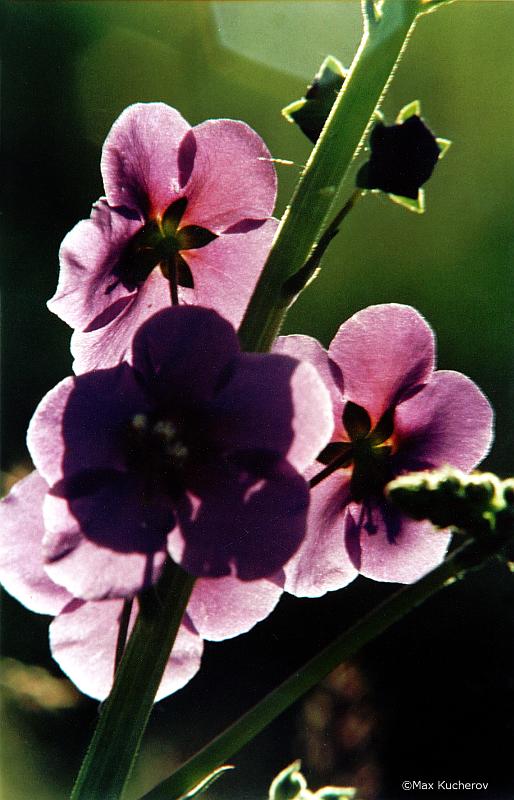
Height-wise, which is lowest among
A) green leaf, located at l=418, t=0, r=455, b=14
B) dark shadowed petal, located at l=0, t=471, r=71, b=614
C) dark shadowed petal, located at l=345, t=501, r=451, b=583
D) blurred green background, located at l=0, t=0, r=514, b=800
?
blurred green background, located at l=0, t=0, r=514, b=800

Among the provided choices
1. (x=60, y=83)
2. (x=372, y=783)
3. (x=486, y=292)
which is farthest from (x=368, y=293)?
(x=372, y=783)

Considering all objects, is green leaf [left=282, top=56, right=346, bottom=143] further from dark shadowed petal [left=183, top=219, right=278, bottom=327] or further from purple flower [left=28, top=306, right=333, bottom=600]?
purple flower [left=28, top=306, right=333, bottom=600]

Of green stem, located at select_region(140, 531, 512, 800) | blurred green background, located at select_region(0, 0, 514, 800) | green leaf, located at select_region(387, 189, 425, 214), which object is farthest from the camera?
blurred green background, located at select_region(0, 0, 514, 800)

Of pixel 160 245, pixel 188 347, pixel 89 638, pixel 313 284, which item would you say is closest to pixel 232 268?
pixel 160 245

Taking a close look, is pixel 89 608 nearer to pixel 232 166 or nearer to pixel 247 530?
pixel 247 530

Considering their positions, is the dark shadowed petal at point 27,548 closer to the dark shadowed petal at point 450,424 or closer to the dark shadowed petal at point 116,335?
the dark shadowed petal at point 116,335

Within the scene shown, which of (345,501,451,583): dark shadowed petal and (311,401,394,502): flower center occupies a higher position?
(311,401,394,502): flower center

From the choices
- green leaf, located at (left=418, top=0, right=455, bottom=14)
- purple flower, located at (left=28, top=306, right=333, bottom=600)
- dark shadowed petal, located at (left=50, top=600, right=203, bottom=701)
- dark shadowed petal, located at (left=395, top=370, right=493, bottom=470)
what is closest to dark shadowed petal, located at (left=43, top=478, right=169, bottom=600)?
purple flower, located at (left=28, top=306, right=333, bottom=600)

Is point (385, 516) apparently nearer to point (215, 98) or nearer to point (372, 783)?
point (372, 783)
